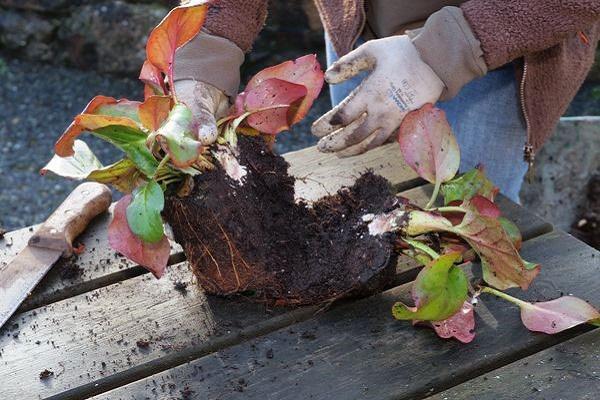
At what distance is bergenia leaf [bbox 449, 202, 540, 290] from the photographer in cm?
107

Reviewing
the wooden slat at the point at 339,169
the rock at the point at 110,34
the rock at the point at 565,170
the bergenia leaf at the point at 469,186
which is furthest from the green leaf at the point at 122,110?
the rock at the point at 110,34

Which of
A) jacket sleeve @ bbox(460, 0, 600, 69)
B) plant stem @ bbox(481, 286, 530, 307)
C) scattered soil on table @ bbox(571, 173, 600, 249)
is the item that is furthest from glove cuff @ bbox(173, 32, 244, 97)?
scattered soil on table @ bbox(571, 173, 600, 249)

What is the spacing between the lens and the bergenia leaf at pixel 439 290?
→ 1017 millimetres

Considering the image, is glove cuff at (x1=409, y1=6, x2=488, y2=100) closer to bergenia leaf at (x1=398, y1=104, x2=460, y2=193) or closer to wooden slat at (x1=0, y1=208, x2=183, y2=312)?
bergenia leaf at (x1=398, y1=104, x2=460, y2=193)

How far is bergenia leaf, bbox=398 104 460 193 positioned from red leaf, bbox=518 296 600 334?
0.23 meters

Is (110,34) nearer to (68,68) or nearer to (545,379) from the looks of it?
(68,68)

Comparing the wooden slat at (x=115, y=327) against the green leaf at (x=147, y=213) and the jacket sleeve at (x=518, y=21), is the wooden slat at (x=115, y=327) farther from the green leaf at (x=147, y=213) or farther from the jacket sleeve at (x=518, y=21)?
the jacket sleeve at (x=518, y=21)

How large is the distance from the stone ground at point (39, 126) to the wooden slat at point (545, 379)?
2.02 metres

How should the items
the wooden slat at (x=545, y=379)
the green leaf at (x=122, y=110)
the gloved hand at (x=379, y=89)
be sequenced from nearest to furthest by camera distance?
the wooden slat at (x=545, y=379), the green leaf at (x=122, y=110), the gloved hand at (x=379, y=89)

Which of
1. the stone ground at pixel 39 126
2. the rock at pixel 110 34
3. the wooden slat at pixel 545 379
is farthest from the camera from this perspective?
the rock at pixel 110 34

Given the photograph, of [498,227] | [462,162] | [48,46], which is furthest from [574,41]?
[48,46]

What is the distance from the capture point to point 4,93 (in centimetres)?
331

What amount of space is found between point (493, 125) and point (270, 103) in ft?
2.09

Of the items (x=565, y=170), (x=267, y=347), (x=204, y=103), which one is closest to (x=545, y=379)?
(x=267, y=347)
